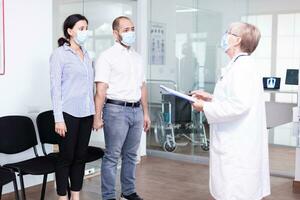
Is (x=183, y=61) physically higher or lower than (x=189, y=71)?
higher

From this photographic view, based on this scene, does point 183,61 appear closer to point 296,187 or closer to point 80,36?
point 296,187

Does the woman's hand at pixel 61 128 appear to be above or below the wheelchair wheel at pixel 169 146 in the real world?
above

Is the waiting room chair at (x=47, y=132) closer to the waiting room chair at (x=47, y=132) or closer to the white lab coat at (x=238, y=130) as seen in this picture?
the waiting room chair at (x=47, y=132)

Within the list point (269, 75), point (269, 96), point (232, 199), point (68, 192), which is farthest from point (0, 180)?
point (269, 75)

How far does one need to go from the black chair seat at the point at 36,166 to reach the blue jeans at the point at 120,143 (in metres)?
0.43

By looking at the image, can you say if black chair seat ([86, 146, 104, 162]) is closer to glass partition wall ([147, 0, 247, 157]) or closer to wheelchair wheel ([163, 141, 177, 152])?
glass partition wall ([147, 0, 247, 157])

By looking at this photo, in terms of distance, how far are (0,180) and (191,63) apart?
3.30 meters

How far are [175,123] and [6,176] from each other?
3128 mm

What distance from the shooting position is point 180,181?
4.34m

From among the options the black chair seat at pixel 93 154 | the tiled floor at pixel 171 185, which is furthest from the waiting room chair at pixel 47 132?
the tiled floor at pixel 171 185

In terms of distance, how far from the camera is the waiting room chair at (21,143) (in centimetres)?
309

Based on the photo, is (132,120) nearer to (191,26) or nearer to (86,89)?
(86,89)

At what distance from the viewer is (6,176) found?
2.80m

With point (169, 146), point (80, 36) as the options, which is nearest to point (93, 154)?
point (80, 36)
